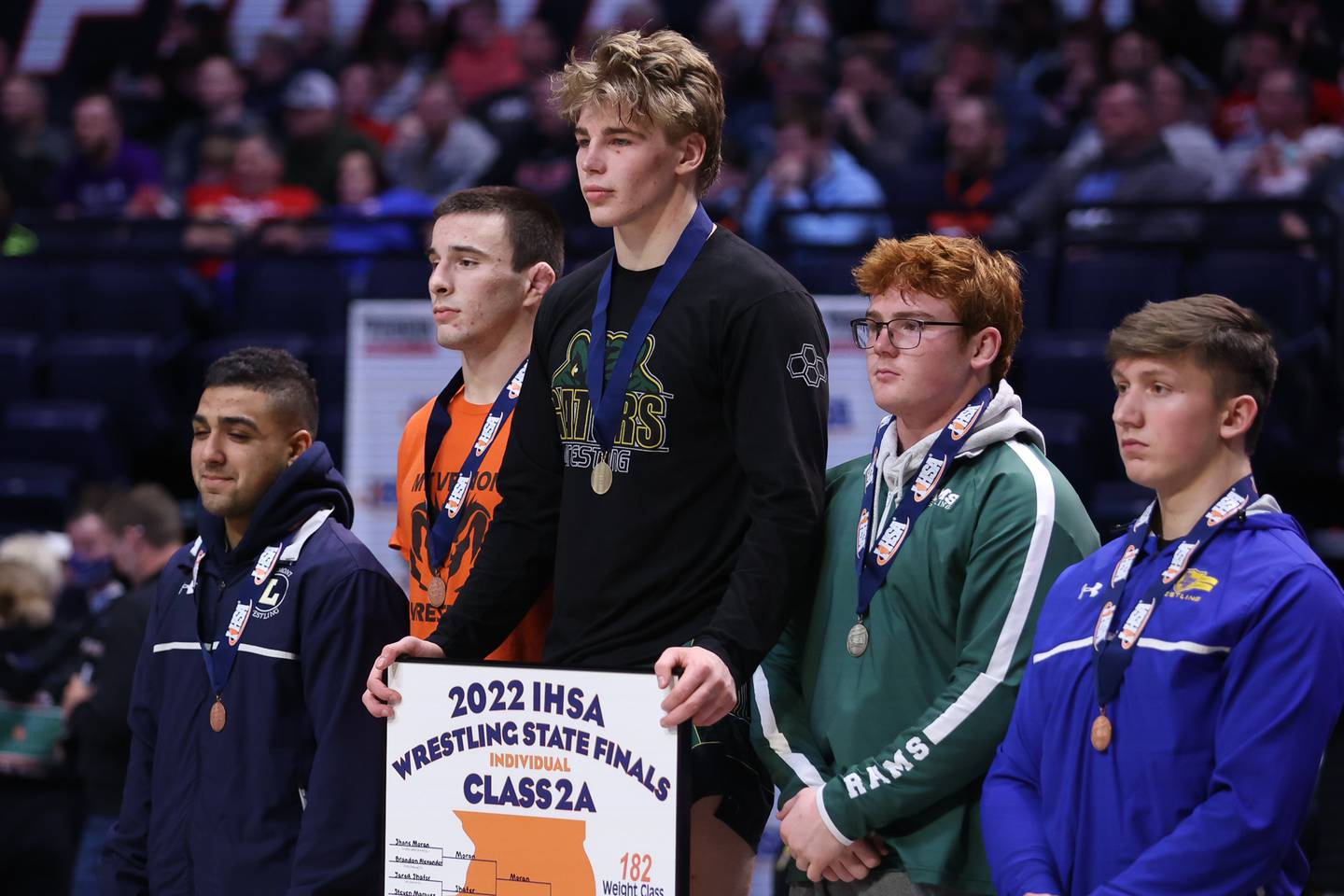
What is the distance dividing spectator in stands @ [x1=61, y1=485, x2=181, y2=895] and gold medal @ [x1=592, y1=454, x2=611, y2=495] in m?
2.87

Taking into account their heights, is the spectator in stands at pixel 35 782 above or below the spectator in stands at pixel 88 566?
below

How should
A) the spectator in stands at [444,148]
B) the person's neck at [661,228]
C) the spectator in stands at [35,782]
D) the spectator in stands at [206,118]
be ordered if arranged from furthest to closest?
1. the spectator in stands at [206,118]
2. the spectator in stands at [444,148]
3. the spectator in stands at [35,782]
4. the person's neck at [661,228]

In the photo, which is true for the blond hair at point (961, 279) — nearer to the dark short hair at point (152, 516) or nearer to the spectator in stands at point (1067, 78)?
the dark short hair at point (152, 516)

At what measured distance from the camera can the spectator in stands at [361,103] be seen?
41.7ft

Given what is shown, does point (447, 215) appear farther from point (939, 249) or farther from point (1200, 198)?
point (1200, 198)

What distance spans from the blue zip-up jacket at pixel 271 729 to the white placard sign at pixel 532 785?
0.24 metres

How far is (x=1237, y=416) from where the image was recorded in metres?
2.91

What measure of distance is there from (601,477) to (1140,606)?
1.00 metres

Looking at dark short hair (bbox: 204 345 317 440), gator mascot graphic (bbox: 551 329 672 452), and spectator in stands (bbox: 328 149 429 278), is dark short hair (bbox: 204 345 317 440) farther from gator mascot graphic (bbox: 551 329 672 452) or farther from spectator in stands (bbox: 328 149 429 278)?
spectator in stands (bbox: 328 149 429 278)

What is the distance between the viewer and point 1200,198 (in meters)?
8.00

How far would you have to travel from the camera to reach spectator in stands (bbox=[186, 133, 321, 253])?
33.6 ft

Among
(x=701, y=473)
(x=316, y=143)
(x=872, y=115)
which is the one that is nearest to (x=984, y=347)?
(x=701, y=473)

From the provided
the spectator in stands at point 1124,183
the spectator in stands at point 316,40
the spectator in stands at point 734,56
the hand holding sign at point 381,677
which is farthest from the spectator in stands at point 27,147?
the hand holding sign at point 381,677

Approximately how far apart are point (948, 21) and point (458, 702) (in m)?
9.72
